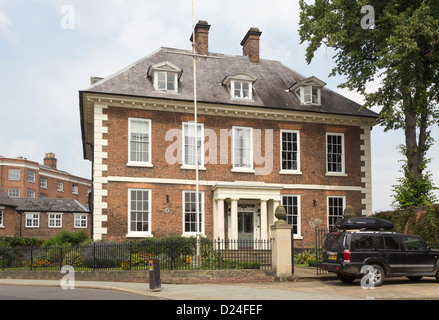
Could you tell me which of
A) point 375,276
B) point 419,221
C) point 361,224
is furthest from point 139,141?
point 419,221

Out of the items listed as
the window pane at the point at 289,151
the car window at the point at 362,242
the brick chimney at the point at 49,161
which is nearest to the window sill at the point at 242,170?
the window pane at the point at 289,151

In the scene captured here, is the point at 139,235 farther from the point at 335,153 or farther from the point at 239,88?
the point at 335,153

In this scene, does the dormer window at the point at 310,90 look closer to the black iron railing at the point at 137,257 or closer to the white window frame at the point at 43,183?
the black iron railing at the point at 137,257

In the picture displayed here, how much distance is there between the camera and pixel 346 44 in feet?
82.8

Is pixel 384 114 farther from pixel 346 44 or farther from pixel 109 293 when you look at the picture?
pixel 109 293

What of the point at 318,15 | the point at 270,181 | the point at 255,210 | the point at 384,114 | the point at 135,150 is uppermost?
the point at 318,15

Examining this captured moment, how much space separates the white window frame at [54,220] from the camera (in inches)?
1980

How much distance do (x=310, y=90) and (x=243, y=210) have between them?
26.9 ft

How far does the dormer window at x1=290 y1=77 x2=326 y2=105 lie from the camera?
2738 cm

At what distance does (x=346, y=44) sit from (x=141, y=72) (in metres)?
11.4

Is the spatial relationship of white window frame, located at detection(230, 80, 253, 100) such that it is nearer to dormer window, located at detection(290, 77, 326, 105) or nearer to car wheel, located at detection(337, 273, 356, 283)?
dormer window, located at detection(290, 77, 326, 105)

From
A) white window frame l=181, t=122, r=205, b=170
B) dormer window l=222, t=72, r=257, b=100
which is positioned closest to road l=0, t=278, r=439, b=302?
white window frame l=181, t=122, r=205, b=170

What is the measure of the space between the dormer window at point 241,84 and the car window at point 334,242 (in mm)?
11885
